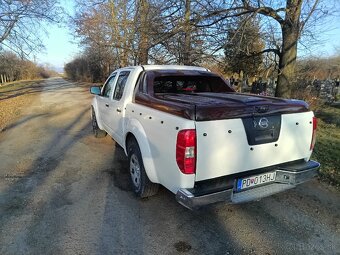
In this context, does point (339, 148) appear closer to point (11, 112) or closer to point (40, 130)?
point (40, 130)

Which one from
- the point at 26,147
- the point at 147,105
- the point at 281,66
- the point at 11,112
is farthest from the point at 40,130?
the point at 281,66

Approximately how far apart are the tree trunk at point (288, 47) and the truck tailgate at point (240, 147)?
250 inches

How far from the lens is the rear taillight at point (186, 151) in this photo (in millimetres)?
2850

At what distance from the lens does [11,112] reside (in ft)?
41.8

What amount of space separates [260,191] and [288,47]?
24.8 feet

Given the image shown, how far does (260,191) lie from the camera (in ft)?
11.0

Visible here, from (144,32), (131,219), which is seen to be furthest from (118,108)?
(144,32)

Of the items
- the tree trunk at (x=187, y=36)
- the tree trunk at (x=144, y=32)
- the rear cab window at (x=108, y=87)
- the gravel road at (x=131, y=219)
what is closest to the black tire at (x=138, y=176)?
the gravel road at (x=131, y=219)

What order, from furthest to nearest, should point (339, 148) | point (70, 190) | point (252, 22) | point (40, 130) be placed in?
point (252, 22) < point (40, 130) < point (339, 148) < point (70, 190)

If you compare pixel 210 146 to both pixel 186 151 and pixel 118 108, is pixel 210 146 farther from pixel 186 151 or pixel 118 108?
pixel 118 108

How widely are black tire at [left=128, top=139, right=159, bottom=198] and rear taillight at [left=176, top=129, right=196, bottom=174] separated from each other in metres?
1.07

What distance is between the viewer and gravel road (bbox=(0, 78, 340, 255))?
3.04 m

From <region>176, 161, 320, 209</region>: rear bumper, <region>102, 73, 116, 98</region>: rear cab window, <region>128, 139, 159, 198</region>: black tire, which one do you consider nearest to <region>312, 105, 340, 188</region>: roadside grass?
<region>176, 161, 320, 209</region>: rear bumper

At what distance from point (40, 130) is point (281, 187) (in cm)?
756
